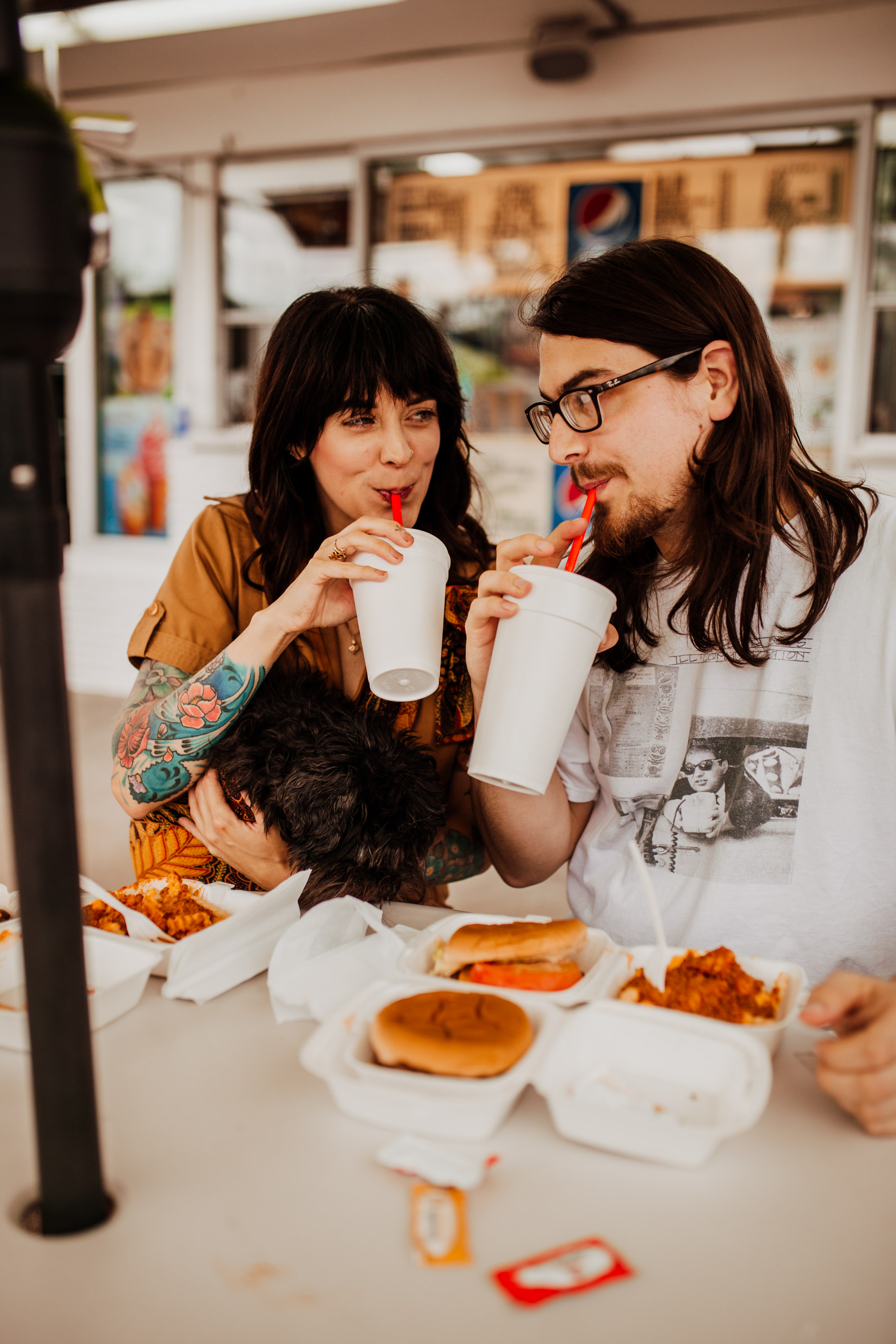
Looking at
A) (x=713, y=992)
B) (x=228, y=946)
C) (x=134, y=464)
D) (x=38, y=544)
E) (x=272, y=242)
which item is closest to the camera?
(x=38, y=544)

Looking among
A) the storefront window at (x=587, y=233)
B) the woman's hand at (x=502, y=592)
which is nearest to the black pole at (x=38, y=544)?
the woman's hand at (x=502, y=592)

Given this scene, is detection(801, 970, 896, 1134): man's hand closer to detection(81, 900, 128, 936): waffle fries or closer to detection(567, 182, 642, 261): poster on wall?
detection(81, 900, 128, 936): waffle fries

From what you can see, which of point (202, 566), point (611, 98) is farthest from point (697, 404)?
point (611, 98)

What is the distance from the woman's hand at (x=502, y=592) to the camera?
112cm

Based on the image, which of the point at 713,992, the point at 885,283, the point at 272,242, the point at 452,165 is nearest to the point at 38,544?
the point at 713,992

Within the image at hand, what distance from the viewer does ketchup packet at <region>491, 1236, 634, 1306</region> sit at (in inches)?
25.7

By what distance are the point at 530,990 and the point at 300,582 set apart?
612mm

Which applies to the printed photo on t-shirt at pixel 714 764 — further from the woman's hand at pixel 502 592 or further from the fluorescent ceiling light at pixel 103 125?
the fluorescent ceiling light at pixel 103 125

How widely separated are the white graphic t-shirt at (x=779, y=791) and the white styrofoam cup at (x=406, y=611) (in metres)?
0.39

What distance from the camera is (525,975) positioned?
3.17ft

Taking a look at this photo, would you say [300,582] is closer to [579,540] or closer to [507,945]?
[579,540]

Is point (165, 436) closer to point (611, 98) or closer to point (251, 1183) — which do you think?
point (611, 98)

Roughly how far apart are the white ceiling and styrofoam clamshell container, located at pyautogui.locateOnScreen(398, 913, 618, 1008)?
14.4 ft

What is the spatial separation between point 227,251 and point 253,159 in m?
0.49
